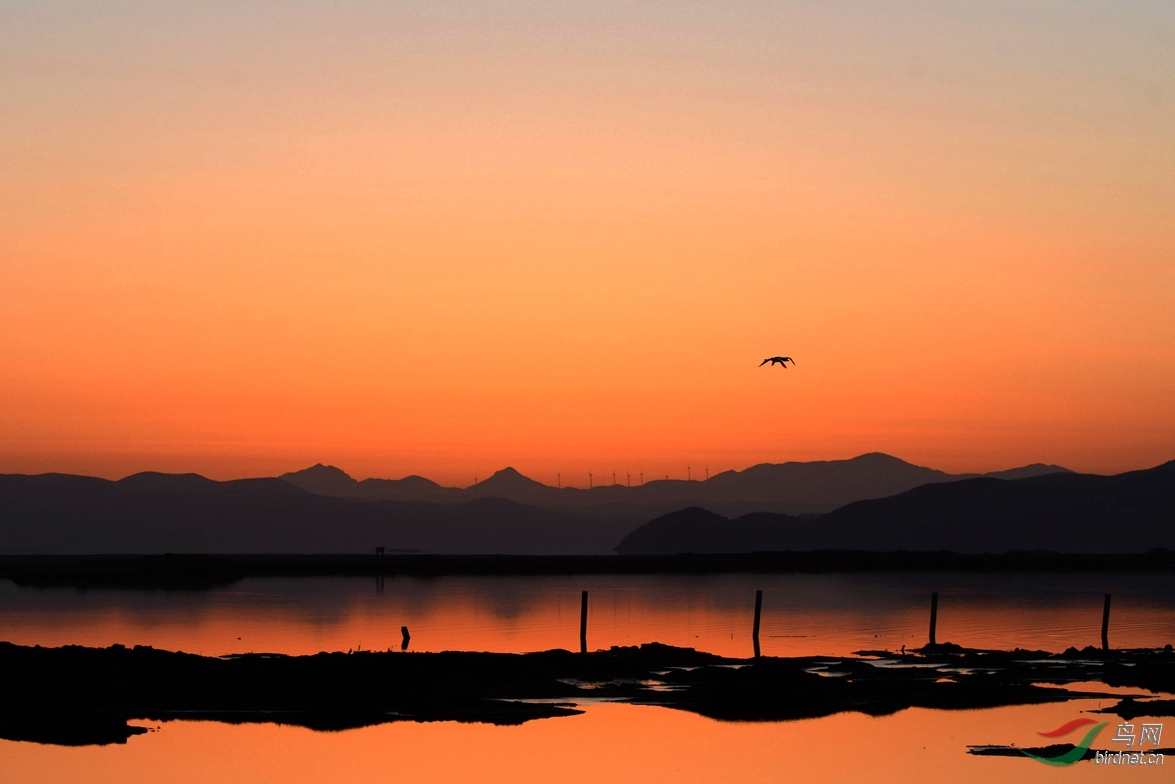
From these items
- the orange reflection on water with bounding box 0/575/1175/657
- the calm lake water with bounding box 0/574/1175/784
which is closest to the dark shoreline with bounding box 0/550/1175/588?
the calm lake water with bounding box 0/574/1175/784

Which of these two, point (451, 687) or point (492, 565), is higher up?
point (451, 687)

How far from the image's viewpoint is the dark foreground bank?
37344 millimetres

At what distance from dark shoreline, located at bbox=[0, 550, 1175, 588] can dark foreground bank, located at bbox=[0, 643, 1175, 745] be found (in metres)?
85.2

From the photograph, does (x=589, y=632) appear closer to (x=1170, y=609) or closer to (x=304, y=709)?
(x=304, y=709)

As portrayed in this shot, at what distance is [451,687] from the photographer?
40531 mm

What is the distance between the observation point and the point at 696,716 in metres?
38.5

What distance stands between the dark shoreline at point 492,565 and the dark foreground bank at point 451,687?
280 feet

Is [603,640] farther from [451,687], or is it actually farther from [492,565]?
[492,565]

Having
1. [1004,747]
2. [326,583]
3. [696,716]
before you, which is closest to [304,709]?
[696,716]

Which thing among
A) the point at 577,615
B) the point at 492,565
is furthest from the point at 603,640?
the point at 492,565

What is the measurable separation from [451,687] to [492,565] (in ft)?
361

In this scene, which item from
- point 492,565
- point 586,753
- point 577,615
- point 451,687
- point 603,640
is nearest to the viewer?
point 586,753

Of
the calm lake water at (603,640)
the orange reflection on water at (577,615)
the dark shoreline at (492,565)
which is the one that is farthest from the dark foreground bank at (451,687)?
the dark shoreline at (492,565)

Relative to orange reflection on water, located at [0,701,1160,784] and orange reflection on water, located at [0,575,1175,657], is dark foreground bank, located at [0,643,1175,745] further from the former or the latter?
orange reflection on water, located at [0,575,1175,657]
